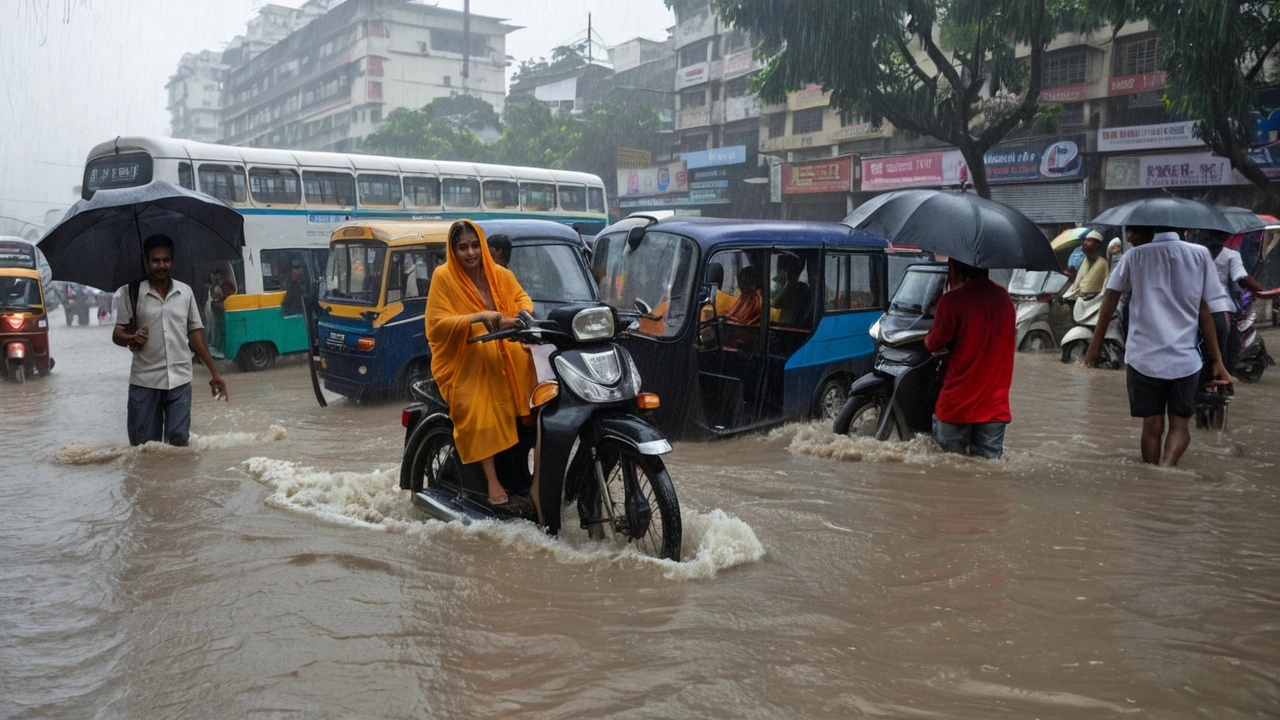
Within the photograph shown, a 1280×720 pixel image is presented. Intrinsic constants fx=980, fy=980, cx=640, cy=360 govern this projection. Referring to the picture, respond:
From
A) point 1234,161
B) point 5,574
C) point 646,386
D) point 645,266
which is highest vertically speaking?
point 1234,161

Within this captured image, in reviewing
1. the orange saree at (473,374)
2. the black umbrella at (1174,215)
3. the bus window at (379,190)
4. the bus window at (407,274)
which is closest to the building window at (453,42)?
the bus window at (379,190)

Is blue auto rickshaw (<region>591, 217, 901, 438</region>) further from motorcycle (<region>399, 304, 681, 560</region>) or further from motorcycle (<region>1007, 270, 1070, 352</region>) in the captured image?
motorcycle (<region>1007, 270, 1070, 352</region>)

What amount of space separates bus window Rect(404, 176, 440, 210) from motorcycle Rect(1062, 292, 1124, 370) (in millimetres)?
11514

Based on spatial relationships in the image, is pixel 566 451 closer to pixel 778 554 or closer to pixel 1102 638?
pixel 778 554

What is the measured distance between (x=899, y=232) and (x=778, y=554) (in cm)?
205

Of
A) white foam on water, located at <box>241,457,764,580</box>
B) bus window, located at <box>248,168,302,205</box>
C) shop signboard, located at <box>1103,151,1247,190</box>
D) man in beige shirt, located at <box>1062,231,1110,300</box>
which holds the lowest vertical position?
white foam on water, located at <box>241,457,764,580</box>

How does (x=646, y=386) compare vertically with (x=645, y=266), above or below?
below

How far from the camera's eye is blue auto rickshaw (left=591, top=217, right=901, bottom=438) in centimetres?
736

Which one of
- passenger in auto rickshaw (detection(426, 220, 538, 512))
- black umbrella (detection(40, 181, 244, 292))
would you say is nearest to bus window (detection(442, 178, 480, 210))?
black umbrella (detection(40, 181, 244, 292))

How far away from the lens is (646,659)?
3490mm

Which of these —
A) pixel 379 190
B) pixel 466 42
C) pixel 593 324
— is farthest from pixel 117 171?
pixel 466 42

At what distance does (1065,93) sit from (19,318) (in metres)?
24.3

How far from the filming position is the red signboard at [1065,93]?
25.6 m

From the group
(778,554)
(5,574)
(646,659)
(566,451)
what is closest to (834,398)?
(778,554)
